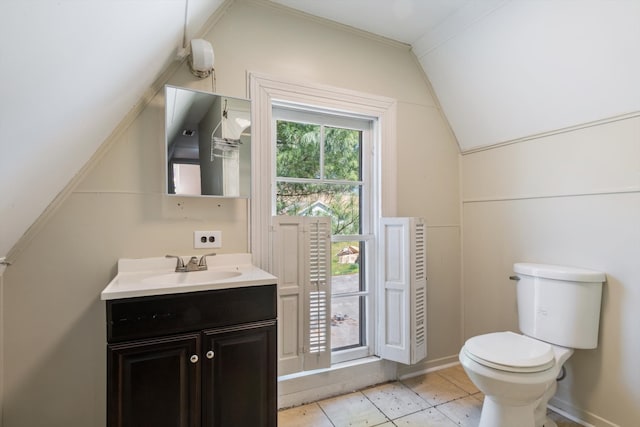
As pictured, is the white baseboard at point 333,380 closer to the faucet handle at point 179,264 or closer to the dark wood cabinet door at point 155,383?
the dark wood cabinet door at point 155,383

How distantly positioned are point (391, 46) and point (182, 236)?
1945 millimetres

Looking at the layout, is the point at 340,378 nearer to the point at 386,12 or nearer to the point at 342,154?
the point at 342,154

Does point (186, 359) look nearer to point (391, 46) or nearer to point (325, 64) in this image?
point (325, 64)

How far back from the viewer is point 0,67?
1.90 feet

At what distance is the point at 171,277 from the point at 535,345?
1.87 metres

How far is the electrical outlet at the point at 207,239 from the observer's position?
1.72 metres

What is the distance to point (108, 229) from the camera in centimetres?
157

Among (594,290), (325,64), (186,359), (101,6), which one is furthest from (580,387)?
(101,6)

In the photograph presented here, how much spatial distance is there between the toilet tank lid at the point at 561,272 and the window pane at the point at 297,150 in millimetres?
1400

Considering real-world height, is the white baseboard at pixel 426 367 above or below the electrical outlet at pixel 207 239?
below

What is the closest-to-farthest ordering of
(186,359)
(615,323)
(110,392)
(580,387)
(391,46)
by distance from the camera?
(110,392)
(186,359)
(615,323)
(580,387)
(391,46)

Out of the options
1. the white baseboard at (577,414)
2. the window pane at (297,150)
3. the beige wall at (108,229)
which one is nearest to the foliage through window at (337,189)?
the window pane at (297,150)

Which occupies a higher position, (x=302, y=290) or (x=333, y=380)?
(x=302, y=290)

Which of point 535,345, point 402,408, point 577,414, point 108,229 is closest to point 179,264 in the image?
point 108,229
